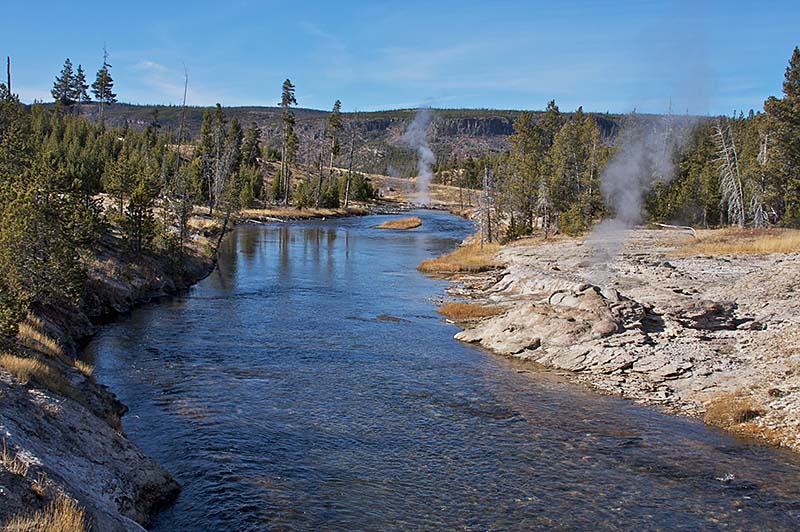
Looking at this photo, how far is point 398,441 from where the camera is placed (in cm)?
1529

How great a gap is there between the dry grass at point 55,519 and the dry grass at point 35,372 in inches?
191

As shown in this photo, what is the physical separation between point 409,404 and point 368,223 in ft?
241

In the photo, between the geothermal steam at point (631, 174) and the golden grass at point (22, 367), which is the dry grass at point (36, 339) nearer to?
the golden grass at point (22, 367)

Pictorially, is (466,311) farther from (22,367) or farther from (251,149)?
(251,149)

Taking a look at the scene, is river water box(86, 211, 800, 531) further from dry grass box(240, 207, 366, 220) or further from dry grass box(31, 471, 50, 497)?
dry grass box(240, 207, 366, 220)

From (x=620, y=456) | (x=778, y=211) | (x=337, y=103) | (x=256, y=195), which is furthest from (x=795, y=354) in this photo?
(x=337, y=103)

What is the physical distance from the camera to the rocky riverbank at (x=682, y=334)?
1767cm

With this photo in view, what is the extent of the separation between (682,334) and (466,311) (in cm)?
1068

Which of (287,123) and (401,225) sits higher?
(287,123)

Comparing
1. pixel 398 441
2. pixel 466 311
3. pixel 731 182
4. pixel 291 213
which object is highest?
pixel 731 182

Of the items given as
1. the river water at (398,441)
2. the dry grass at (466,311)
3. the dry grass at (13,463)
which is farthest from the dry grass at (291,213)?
the dry grass at (13,463)

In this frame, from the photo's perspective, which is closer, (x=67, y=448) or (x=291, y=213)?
(x=67, y=448)

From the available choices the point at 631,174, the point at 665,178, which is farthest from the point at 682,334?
the point at 665,178

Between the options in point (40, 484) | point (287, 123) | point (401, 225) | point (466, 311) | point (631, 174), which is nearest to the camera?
point (40, 484)
